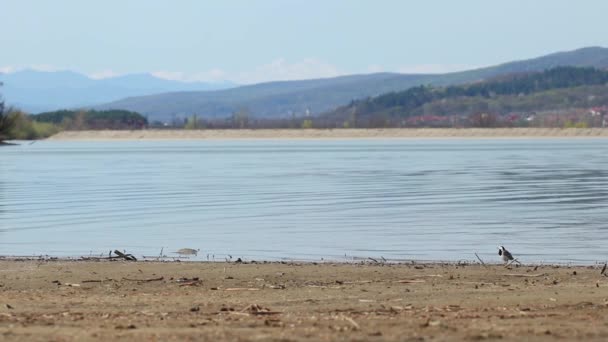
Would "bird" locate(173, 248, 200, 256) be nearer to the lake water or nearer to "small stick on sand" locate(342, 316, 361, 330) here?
the lake water

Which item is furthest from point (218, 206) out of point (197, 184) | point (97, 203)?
point (197, 184)

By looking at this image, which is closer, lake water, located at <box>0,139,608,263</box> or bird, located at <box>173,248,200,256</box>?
bird, located at <box>173,248,200,256</box>

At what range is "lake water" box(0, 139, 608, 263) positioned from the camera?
21969mm

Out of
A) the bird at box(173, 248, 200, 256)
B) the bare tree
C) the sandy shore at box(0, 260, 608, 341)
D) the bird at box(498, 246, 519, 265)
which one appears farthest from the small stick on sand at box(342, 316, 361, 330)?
the bare tree

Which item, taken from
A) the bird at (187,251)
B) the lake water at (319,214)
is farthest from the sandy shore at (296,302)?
the lake water at (319,214)

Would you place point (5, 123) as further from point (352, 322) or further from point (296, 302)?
point (352, 322)

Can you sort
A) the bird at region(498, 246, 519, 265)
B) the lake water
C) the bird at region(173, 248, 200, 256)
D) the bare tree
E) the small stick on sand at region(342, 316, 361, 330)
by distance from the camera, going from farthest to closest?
the bare tree → the lake water → the bird at region(173, 248, 200, 256) → the bird at region(498, 246, 519, 265) → the small stick on sand at region(342, 316, 361, 330)

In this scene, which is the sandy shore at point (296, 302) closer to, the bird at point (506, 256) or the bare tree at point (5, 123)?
the bird at point (506, 256)

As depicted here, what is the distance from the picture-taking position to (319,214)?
2975cm

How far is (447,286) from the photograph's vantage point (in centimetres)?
1523

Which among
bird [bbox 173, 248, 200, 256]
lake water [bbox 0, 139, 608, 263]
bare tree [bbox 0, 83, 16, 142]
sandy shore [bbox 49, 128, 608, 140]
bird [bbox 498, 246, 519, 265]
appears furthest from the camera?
sandy shore [bbox 49, 128, 608, 140]

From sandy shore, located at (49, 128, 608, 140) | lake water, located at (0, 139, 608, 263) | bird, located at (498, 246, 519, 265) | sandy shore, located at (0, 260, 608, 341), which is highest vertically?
sandy shore, located at (0, 260, 608, 341)

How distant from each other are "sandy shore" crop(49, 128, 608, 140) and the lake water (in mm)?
105399

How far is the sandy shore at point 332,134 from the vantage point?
512 ft
